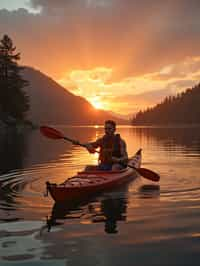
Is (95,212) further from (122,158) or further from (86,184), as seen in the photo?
(122,158)

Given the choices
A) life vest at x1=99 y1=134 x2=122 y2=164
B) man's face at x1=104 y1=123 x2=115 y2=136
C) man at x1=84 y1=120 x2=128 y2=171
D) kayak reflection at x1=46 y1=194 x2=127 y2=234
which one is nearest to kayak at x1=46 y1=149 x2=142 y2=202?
kayak reflection at x1=46 y1=194 x2=127 y2=234

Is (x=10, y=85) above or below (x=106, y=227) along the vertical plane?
above

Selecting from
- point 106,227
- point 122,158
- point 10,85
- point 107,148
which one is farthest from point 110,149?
point 10,85

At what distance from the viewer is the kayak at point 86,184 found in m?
10.4

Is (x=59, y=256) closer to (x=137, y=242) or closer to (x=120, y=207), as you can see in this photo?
(x=137, y=242)

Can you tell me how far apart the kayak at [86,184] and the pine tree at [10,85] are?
55.6 metres

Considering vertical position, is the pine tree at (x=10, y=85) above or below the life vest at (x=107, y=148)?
above

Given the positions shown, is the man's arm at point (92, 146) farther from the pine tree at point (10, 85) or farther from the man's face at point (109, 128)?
the pine tree at point (10, 85)

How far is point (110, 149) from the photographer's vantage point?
14.0 meters

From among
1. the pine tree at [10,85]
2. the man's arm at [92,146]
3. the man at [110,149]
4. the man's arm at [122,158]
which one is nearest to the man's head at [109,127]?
the man at [110,149]

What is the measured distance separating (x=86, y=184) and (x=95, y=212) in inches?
69.1

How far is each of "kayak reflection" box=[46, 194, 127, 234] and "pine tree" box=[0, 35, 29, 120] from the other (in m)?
57.7

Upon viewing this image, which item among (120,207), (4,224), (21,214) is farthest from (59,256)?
(120,207)

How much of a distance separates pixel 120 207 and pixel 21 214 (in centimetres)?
267
